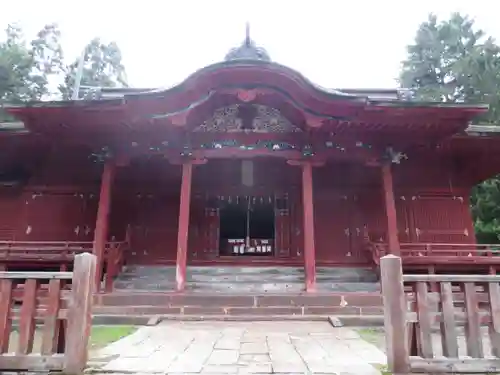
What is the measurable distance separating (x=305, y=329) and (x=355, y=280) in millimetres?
3556

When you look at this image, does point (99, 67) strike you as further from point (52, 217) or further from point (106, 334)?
point (106, 334)

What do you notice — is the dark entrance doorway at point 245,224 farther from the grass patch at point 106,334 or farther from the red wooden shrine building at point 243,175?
the grass patch at point 106,334

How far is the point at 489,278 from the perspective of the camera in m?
3.42

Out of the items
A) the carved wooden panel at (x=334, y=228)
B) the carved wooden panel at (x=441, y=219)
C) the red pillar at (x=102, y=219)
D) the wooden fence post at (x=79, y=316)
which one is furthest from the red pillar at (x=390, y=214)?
the wooden fence post at (x=79, y=316)

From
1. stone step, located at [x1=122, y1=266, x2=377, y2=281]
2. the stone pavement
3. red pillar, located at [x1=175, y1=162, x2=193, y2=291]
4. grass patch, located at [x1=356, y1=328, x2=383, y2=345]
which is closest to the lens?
the stone pavement

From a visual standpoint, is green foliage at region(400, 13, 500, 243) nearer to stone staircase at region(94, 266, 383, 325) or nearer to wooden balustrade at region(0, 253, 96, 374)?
stone staircase at region(94, 266, 383, 325)

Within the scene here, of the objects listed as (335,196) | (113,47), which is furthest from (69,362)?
(113,47)

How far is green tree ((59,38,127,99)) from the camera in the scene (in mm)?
27995

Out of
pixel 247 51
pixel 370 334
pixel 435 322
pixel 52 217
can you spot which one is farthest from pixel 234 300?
pixel 247 51

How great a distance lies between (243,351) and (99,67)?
29.7m

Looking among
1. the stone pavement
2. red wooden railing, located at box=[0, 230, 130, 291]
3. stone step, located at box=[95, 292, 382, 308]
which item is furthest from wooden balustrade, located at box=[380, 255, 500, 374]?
red wooden railing, located at box=[0, 230, 130, 291]

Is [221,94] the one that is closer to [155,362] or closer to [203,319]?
[203,319]

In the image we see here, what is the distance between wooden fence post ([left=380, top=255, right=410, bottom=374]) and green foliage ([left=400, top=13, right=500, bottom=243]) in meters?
15.1

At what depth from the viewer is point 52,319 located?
3.21m
